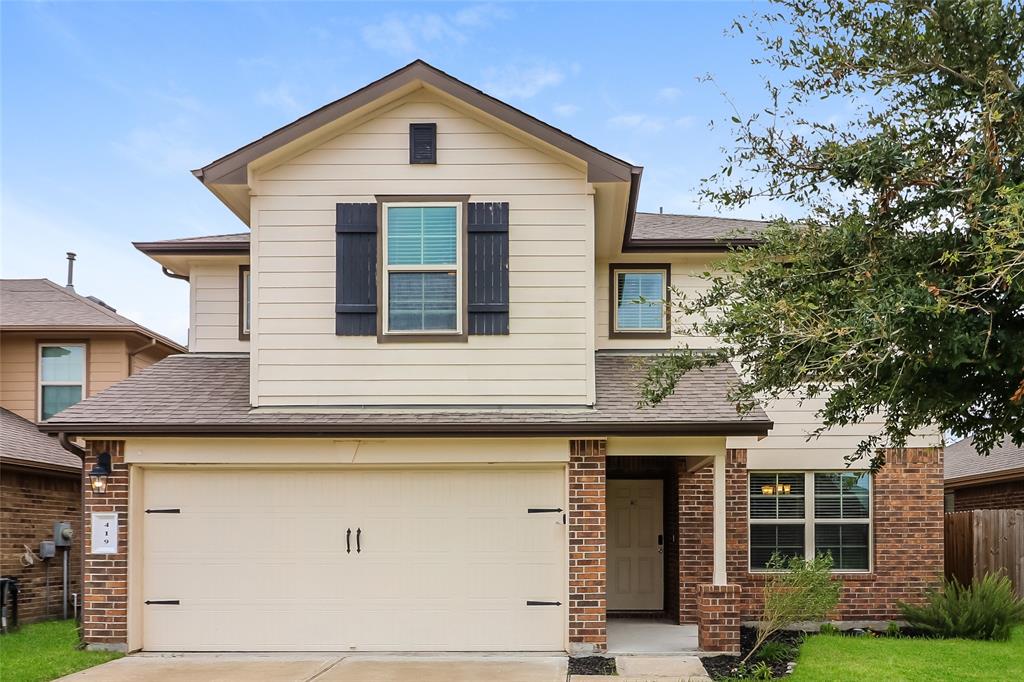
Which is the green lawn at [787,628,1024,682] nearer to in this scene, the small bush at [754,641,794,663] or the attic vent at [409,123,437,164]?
the small bush at [754,641,794,663]

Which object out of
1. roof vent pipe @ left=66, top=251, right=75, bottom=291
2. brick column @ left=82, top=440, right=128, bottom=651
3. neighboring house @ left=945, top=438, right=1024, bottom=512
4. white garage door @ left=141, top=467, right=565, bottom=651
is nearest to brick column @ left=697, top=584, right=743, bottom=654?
white garage door @ left=141, top=467, right=565, bottom=651

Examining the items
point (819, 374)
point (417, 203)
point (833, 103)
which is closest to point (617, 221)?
point (417, 203)

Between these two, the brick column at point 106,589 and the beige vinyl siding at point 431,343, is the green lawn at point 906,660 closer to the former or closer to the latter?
the beige vinyl siding at point 431,343

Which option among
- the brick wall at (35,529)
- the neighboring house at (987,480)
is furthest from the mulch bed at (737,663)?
the brick wall at (35,529)

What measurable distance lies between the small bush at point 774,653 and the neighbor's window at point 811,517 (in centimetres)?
237

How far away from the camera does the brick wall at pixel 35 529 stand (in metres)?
12.9

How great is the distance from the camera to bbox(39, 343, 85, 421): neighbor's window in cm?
1494

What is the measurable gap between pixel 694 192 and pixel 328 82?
54.4ft

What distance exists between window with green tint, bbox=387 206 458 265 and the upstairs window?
307cm

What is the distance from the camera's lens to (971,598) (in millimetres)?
11328

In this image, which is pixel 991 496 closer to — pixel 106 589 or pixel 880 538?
pixel 880 538

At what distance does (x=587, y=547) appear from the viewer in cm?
995

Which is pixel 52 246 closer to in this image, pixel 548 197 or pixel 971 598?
pixel 548 197

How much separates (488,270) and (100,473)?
4.80 m
